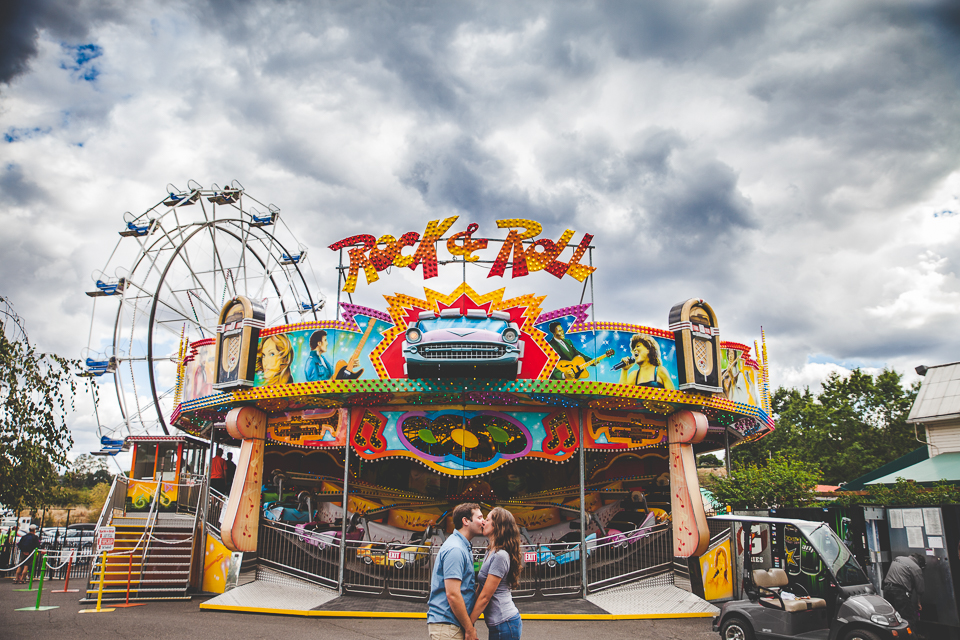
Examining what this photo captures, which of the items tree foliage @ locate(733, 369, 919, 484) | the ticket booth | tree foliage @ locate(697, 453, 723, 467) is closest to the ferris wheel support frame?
the ticket booth

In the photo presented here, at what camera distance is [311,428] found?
15336mm

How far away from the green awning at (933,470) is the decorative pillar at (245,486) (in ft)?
56.1

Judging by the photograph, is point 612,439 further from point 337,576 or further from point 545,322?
point 337,576

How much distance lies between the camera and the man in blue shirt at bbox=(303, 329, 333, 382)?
13.8 m

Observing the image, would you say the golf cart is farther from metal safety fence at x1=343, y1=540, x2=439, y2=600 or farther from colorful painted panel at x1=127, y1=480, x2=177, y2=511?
colorful painted panel at x1=127, y1=480, x2=177, y2=511

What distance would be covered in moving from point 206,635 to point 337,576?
4.23 meters

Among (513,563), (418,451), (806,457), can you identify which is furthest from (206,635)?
(806,457)

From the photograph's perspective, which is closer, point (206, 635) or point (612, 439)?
point (206, 635)

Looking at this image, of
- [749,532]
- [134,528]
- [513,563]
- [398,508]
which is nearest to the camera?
[513,563]

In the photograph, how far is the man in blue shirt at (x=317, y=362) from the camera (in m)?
13.8

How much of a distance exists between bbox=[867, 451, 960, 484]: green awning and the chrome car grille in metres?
13.2

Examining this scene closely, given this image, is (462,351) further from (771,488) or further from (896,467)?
(896,467)

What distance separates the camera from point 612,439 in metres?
14.8

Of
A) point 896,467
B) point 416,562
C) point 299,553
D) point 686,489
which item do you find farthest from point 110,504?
point 896,467
